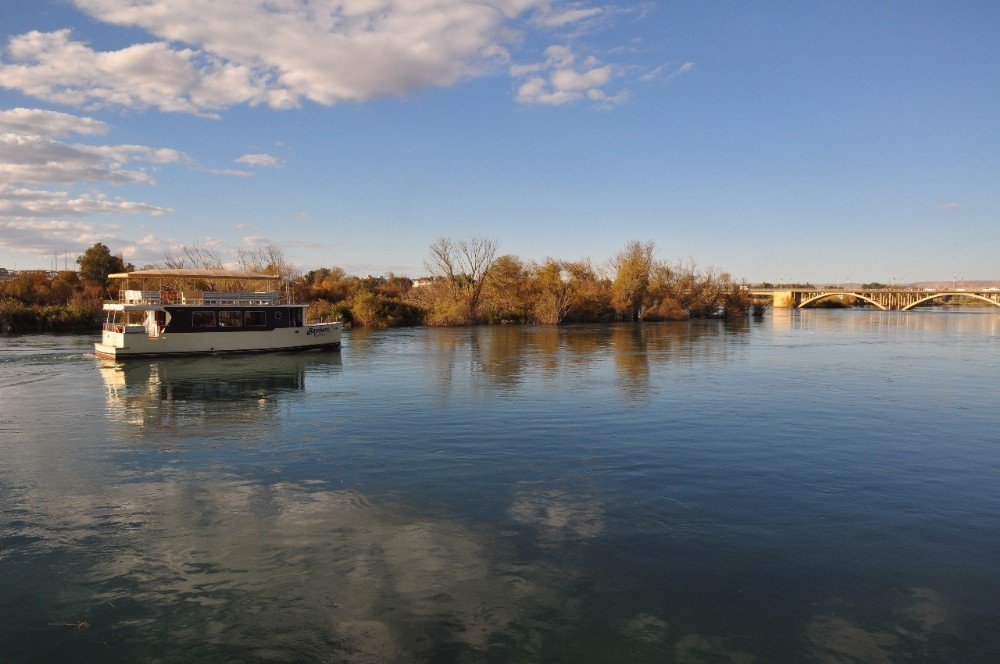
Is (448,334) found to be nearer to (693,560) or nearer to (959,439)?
(959,439)

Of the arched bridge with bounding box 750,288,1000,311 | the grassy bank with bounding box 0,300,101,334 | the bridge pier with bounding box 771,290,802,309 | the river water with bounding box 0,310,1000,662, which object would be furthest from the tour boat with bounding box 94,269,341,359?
the bridge pier with bounding box 771,290,802,309

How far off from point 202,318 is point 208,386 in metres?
13.0

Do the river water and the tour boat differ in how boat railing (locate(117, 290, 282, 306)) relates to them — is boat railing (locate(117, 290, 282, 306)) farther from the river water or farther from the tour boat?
the river water

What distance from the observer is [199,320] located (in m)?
39.3

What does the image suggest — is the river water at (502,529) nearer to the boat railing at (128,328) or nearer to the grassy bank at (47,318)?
the boat railing at (128,328)

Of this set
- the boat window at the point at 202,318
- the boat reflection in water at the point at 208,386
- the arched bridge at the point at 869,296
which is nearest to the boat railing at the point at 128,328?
the boat reflection in water at the point at 208,386

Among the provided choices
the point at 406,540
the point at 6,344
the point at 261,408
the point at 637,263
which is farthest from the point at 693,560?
the point at 637,263

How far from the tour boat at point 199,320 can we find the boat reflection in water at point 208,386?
33.1 inches

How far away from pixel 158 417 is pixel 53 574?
1281 centimetres

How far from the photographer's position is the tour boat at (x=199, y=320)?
124 feet

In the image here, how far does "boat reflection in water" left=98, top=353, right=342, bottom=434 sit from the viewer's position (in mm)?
21094

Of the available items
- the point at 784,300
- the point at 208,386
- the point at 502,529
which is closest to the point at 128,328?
the point at 208,386

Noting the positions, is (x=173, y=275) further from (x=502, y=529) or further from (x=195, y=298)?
(x=502, y=529)

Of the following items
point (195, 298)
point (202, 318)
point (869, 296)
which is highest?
point (869, 296)
